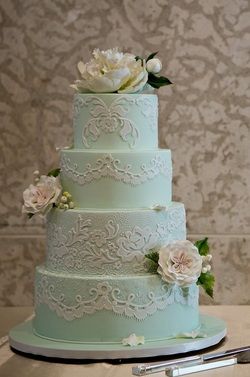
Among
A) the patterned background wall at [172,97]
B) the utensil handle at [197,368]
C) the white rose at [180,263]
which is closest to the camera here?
the utensil handle at [197,368]

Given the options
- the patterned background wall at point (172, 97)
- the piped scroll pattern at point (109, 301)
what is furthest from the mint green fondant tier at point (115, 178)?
the patterned background wall at point (172, 97)

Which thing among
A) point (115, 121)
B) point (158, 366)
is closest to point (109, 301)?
point (158, 366)

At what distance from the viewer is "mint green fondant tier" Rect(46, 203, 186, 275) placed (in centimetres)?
117

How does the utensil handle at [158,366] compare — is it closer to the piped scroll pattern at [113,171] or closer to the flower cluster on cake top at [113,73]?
A: the piped scroll pattern at [113,171]

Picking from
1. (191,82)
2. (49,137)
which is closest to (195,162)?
(191,82)

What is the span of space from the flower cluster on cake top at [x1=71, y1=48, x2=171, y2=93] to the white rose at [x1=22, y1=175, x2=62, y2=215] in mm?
132

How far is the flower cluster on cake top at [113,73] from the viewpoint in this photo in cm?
119

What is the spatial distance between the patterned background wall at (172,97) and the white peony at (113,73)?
0.34 m

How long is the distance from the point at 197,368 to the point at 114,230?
0.21m

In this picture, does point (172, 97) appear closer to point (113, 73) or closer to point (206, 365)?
point (113, 73)

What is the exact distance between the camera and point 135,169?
3.91 ft

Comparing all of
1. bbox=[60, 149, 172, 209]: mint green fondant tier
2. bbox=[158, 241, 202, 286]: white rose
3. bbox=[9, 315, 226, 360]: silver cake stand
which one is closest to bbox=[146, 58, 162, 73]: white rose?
bbox=[60, 149, 172, 209]: mint green fondant tier

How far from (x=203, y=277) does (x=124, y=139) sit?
0.21m

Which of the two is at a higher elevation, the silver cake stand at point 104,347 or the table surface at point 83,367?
the silver cake stand at point 104,347
